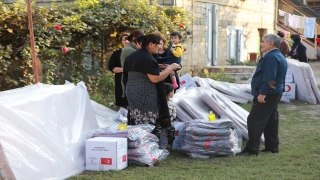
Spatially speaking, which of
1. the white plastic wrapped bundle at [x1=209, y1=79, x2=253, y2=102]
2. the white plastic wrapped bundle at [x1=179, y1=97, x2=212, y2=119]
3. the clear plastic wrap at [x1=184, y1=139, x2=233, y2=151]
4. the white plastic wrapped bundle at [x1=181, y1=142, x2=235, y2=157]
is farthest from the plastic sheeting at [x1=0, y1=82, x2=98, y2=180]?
the white plastic wrapped bundle at [x1=209, y1=79, x2=253, y2=102]

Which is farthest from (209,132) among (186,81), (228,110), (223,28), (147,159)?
(223,28)

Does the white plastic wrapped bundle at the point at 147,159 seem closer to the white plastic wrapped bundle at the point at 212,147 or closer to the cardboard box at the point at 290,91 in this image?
the white plastic wrapped bundle at the point at 212,147

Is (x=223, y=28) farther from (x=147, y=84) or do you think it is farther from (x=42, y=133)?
(x=42, y=133)

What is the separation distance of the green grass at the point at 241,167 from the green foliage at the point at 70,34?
3796 mm

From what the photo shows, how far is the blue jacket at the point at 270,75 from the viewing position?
649 centimetres

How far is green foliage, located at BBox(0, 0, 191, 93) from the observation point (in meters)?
9.27

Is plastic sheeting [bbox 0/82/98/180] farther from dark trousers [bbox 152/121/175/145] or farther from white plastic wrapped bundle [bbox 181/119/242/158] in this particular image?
white plastic wrapped bundle [bbox 181/119/242/158]

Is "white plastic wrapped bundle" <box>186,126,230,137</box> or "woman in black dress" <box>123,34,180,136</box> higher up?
"woman in black dress" <box>123,34,180,136</box>

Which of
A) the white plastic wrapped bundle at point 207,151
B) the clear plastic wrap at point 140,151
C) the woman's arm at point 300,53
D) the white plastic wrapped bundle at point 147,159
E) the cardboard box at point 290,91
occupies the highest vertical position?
the woman's arm at point 300,53

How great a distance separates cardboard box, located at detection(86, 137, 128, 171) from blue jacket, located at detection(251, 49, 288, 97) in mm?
1806

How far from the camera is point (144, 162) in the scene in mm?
5957

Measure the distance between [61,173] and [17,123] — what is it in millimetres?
658

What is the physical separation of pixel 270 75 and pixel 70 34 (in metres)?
4.99

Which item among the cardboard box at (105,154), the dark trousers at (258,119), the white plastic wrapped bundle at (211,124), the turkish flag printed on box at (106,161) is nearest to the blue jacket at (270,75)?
the dark trousers at (258,119)
